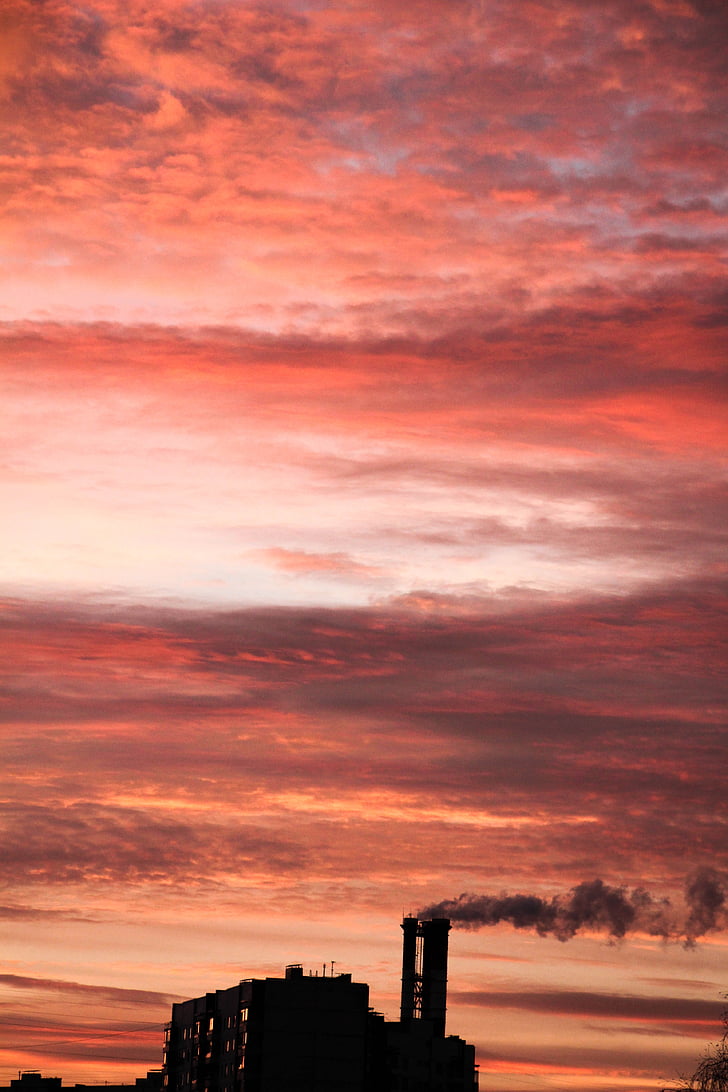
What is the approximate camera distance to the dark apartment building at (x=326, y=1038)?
479ft

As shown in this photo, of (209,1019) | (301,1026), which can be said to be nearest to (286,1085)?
(301,1026)

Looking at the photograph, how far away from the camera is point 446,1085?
158 metres

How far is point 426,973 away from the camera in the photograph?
518 ft

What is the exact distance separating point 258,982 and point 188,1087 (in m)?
22.4

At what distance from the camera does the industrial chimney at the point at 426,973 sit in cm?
15800

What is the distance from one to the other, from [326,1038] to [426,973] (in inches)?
606

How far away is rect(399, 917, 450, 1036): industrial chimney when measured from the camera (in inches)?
6220

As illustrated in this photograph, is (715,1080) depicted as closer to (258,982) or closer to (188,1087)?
(258,982)

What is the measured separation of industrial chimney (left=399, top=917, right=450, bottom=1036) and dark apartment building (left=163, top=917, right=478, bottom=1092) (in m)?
0.10

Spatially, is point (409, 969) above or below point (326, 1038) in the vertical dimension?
above

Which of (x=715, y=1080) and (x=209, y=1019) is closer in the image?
(x=715, y=1080)

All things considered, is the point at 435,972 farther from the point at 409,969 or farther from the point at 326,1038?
the point at 326,1038

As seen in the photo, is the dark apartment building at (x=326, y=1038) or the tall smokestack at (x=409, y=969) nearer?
the dark apartment building at (x=326, y=1038)

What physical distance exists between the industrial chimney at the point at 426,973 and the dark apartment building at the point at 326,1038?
10 centimetres
